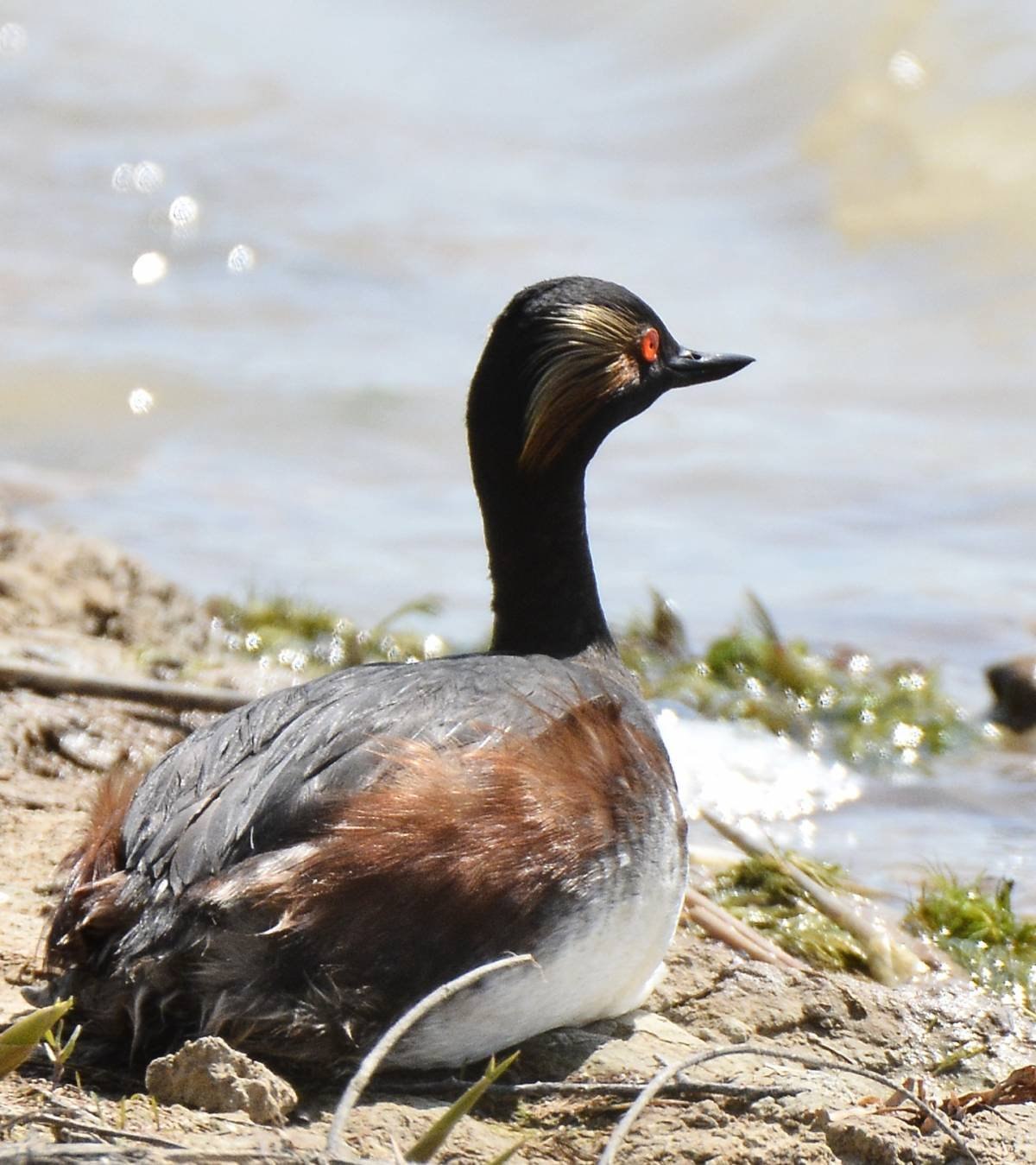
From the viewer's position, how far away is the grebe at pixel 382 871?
352cm

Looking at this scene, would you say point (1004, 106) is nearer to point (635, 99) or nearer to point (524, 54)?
point (635, 99)

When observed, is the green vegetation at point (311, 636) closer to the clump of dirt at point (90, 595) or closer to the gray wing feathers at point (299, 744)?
the clump of dirt at point (90, 595)

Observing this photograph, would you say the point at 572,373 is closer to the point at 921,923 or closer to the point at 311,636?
the point at 921,923

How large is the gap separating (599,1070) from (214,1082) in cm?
93

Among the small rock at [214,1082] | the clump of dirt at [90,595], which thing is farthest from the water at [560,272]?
the small rock at [214,1082]

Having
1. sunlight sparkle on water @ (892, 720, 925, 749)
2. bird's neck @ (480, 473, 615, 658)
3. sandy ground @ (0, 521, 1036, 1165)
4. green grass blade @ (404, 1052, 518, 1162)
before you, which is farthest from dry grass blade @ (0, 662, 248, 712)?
green grass blade @ (404, 1052, 518, 1162)

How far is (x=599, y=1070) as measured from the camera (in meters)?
3.93

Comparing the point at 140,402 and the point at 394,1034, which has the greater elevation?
the point at 140,402

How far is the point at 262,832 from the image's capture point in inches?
141

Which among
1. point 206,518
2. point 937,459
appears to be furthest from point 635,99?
point 206,518

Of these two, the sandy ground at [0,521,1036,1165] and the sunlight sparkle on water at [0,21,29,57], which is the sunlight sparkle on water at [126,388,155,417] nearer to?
the sandy ground at [0,521,1036,1165]

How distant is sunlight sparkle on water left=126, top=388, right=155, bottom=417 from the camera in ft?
40.9

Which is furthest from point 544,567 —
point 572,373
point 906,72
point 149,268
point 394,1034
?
point 906,72

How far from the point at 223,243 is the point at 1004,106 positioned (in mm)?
6652
